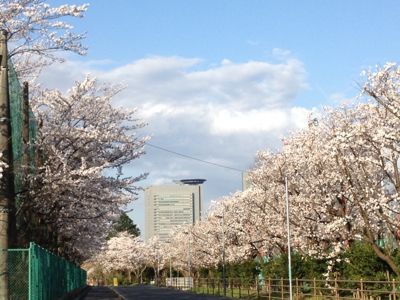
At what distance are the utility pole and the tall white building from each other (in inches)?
6271

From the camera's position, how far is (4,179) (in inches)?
665

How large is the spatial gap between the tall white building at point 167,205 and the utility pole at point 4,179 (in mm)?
159275

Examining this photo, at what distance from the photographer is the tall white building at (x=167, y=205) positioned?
586 feet

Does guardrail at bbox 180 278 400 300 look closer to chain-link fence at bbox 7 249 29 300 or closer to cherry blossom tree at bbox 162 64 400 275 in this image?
cherry blossom tree at bbox 162 64 400 275

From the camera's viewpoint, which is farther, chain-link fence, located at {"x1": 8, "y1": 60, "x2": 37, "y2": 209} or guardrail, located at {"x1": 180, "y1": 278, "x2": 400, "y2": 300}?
guardrail, located at {"x1": 180, "y1": 278, "x2": 400, "y2": 300}

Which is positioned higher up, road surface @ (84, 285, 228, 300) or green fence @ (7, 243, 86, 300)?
green fence @ (7, 243, 86, 300)

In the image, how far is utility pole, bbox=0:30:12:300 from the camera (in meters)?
15.9

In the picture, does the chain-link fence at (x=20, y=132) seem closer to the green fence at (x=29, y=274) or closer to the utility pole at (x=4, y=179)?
the utility pole at (x=4, y=179)

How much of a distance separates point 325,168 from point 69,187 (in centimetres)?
1734

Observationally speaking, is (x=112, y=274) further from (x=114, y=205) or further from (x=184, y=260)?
(x=114, y=205)

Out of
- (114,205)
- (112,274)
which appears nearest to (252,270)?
(114,205)

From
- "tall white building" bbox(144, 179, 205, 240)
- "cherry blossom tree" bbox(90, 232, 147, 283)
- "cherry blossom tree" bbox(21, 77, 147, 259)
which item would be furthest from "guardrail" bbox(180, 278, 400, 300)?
"tall white building" bbox(144, 179, 205, 240)

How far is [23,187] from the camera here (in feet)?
68.2

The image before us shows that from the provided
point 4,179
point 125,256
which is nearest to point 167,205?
point 125,256
